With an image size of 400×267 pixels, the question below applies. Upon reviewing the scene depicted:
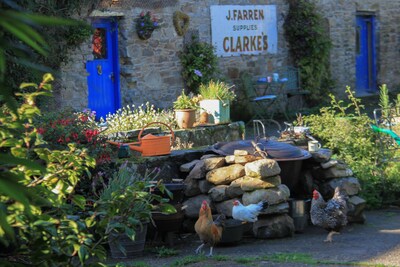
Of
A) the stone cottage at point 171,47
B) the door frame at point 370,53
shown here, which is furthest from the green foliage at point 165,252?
the door frame at point 370,53

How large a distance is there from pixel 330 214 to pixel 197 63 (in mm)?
7857

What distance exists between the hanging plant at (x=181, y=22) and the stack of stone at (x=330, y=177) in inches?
276

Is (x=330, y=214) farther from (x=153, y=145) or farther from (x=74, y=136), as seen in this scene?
(x=74, y=136)

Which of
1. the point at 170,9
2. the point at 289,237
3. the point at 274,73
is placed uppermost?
the point at 170,9

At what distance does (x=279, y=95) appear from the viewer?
16734 millimetres

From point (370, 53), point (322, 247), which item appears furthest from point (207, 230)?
point (370, 53)

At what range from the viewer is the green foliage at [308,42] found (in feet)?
56.7

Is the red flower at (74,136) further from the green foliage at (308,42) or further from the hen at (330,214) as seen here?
the green foliage at (308,42)

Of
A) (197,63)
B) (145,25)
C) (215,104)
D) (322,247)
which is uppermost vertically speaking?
(145,25)

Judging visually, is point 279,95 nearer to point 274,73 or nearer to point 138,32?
point 274,73

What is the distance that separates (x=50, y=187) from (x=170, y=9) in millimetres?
11653

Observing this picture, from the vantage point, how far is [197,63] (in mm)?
14609

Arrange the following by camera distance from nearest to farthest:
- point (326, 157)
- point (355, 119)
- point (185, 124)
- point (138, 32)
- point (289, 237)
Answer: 1. point (289, 237)
2. point (326, 157)
3. point (355, 119)
4. point (185, 124)
5. point (138, 32)

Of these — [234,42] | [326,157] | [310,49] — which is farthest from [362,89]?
[326,157]
